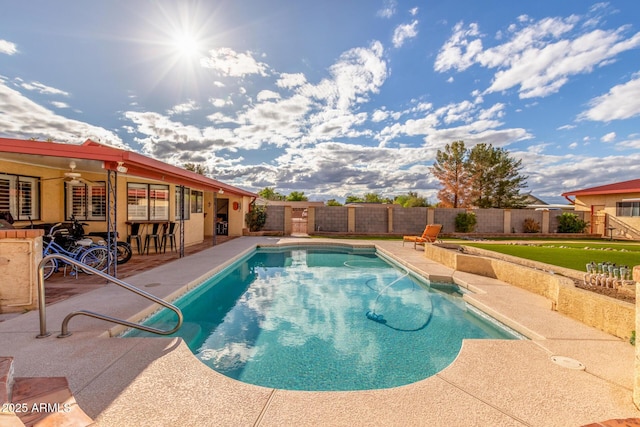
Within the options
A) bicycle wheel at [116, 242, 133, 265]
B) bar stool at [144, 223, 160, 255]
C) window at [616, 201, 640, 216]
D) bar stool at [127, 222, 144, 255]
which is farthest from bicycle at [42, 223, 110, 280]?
window at [616, 201, 640, 216]

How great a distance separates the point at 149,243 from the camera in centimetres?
1019

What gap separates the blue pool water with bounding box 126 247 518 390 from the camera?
362cm

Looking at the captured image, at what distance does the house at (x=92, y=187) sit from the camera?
5488mm

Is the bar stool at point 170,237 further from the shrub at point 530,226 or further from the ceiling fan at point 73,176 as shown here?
the shrub at point 530,226

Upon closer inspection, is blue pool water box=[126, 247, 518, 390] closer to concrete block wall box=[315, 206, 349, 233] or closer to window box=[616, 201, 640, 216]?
concrete block wall box=[315, 206, 349, 233]

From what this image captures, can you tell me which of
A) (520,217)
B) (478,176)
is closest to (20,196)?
(520,217)

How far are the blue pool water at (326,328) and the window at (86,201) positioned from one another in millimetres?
4830

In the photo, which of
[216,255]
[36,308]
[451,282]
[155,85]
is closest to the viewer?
[36,308]

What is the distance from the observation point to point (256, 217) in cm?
1762

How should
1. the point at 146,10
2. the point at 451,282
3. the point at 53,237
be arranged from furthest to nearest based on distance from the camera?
the point at 146,10 < the point at 451,282 < the point at 53,237

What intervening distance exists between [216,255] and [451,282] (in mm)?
7564

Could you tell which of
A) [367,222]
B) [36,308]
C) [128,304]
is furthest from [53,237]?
[367,222]

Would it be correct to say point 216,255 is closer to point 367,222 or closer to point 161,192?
point 161,192

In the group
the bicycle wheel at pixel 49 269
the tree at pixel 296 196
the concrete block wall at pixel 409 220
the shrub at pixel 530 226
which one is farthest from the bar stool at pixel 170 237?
the tree at pixel 296 196
